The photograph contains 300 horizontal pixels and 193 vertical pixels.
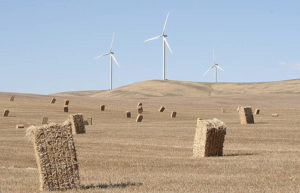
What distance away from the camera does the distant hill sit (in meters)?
161

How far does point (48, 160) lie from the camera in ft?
45.4

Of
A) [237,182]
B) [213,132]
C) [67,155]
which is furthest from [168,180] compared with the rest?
[213,132]

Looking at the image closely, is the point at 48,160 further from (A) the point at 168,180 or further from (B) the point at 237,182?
(B) the point at 237,182

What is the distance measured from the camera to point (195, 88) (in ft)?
575

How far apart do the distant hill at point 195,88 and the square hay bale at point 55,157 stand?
141 m

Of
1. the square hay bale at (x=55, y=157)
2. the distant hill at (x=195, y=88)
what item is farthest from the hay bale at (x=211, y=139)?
the distant hill at (x=195, y=88)

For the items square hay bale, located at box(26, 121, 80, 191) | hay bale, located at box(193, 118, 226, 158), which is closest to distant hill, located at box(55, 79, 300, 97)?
hay bale, located at box(193, 118, 226, 158)

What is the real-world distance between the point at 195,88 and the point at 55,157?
6376 inches

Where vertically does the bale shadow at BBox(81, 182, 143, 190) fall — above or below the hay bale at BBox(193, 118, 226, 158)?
below

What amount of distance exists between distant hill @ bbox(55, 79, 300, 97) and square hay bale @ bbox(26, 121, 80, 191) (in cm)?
14088

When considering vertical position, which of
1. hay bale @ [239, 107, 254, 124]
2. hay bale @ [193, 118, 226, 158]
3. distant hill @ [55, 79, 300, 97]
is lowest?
hay bale @ [193, 118, 226, 158]

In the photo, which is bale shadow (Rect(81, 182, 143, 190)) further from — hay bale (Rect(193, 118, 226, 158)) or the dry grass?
hay bale (Rect(193, 118, 226, 158))

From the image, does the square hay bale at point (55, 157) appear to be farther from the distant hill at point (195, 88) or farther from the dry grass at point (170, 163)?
the distant hill at point (195, 88)

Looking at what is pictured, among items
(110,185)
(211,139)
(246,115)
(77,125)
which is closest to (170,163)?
(211,139)
